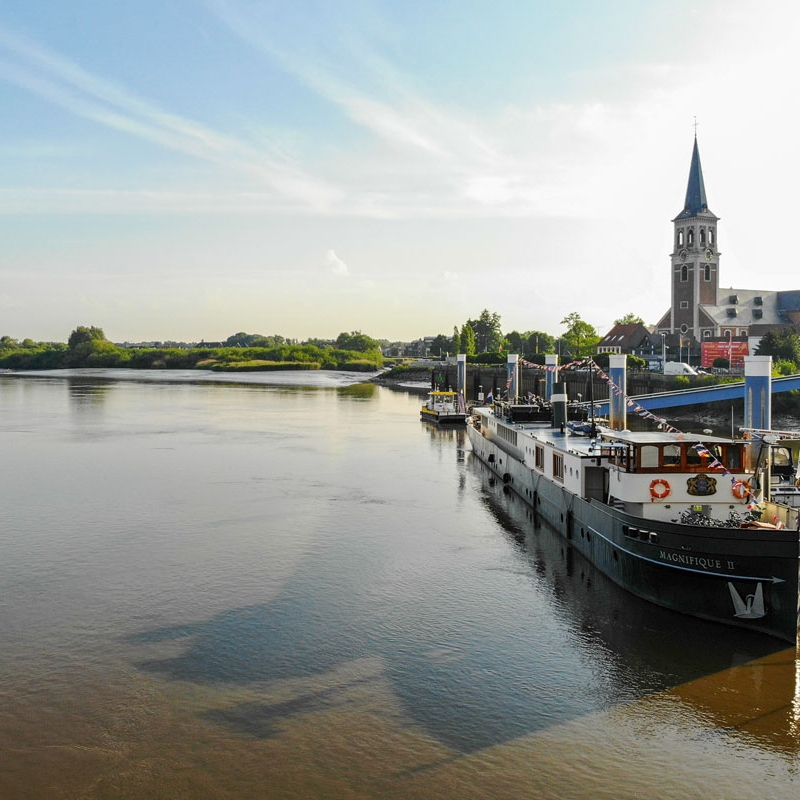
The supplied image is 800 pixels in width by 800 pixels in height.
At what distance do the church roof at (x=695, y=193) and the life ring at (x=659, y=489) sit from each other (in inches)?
4415

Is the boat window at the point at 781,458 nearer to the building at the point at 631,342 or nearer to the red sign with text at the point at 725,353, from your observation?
the red sign with text at the point at 725,353

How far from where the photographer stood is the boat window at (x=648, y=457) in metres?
25.6

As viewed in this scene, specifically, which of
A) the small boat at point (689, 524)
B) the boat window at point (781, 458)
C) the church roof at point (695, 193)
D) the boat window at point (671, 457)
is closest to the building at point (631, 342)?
the church roof at point (695, 193)

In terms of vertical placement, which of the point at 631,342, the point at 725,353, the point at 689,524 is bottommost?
the point at 689,524

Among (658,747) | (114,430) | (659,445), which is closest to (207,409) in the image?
(114,430)

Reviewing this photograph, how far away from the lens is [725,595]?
73.0 feet

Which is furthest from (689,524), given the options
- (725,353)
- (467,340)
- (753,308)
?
(467,340)

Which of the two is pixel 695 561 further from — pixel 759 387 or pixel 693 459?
pixel 759 387

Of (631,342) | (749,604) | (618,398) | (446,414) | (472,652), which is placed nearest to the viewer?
(472,652)

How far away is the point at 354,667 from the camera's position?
67.6 feet

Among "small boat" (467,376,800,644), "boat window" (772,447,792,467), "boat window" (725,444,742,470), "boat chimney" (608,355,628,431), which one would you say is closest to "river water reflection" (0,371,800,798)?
"small boat" (467,376,800,644)

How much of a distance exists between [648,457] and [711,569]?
456cm

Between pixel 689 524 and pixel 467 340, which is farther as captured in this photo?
pixel 467 340

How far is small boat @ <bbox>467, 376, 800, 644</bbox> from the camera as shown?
21531 millimetres
